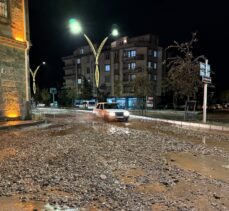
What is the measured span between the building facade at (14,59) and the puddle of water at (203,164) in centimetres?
1400

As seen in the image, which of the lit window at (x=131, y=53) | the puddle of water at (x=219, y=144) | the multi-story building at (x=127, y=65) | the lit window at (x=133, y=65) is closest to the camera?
the puddle of water at (x=219, y=144)

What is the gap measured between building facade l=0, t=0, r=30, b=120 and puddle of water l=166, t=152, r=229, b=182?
14.0 metres

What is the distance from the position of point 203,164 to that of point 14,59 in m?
16.1

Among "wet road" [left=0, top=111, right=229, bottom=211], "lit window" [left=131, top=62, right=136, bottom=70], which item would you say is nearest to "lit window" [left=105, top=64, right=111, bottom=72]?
"lit window" [left=131, top=62, right=136, bottom=70]

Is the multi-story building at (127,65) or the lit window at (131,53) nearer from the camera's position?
the multi-story building at (127,65)

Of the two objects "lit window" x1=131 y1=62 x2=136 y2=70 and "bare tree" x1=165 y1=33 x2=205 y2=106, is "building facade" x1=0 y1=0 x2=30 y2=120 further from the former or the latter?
"lit window" x1=131 y1=62 x2=136 y2=70

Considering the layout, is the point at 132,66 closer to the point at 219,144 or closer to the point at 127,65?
the point at 127,65

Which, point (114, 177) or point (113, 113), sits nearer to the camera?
point (114, 177)

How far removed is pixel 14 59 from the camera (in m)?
17.7

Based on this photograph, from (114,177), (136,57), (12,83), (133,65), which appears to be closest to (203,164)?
(114,177)

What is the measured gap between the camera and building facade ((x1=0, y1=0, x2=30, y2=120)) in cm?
1686

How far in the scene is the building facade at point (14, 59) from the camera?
16859mm

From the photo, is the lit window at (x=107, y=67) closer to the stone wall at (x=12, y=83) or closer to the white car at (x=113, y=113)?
the white car at (x=113, y=113)

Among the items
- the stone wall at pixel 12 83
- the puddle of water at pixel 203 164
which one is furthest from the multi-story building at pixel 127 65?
the puddle of water at pixel 203 164
